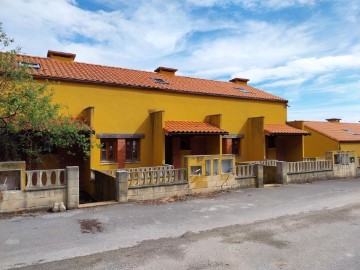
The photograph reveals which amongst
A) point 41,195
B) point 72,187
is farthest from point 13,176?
point 72,187

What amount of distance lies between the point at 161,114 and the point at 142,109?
143 centimetres

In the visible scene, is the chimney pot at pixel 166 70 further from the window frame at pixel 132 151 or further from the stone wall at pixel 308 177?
the stone wall at pixel 308 177

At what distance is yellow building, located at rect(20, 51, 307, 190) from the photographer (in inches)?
555

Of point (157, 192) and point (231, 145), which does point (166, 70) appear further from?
point (157, 192)

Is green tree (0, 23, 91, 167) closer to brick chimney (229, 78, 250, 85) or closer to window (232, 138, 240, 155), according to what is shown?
window (232, 138, 240, 155)

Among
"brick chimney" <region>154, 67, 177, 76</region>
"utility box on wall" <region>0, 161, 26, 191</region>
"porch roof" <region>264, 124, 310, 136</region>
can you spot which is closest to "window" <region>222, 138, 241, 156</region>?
"porch roof" <region>264, 124, 310, 136</region>

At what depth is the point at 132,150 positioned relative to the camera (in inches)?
597

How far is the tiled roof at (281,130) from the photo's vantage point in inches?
703

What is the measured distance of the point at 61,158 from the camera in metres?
13.4

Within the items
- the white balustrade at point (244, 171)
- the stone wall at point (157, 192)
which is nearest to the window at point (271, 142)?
the white balustrade at point (244, 171)

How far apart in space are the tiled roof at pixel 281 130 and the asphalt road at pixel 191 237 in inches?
308

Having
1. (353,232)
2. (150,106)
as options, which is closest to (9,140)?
(150,106)

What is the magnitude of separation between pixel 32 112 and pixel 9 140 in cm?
167

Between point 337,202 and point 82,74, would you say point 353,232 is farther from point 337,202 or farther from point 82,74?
point 82,74
